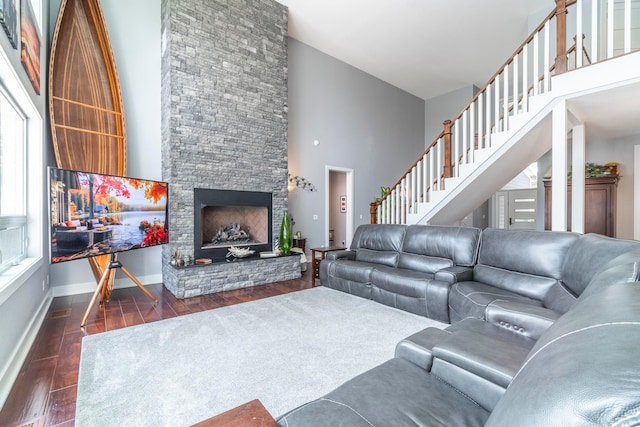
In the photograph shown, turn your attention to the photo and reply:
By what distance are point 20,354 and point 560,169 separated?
221 inches

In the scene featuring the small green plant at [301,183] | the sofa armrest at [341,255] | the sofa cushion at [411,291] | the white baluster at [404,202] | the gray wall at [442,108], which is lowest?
the sofa cushion at [411,291]

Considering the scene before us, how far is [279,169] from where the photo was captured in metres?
5.18

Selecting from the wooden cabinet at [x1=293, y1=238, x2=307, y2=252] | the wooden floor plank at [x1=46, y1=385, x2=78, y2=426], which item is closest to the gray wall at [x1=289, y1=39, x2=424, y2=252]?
the wooden cabinet at [x1=293, y1=238, x2=307, y2=252]

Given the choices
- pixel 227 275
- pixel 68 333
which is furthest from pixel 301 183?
pixel 68 333

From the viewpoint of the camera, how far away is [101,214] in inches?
119

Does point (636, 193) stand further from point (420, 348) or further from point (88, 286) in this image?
point (88, 286)

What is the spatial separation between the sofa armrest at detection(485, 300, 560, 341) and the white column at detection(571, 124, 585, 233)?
3069mm

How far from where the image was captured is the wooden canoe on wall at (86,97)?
3621 mm

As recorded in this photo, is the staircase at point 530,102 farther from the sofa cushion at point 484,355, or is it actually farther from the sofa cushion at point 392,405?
the sofa cushion at point 392,405

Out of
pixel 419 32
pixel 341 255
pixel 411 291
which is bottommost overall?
pixel 411 291

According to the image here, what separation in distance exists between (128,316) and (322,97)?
5453 mm

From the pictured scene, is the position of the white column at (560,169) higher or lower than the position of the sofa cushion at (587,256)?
higher

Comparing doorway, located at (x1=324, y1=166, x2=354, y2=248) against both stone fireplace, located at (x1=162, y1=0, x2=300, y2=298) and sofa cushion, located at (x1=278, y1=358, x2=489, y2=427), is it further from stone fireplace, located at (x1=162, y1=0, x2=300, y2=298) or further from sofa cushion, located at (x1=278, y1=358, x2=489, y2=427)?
sofa cushion, located at (x1=278, y1=358, x2=489, y2=427)

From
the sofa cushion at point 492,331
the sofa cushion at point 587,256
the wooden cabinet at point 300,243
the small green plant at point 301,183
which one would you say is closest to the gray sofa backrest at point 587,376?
the sofa cushion at point 492,331
